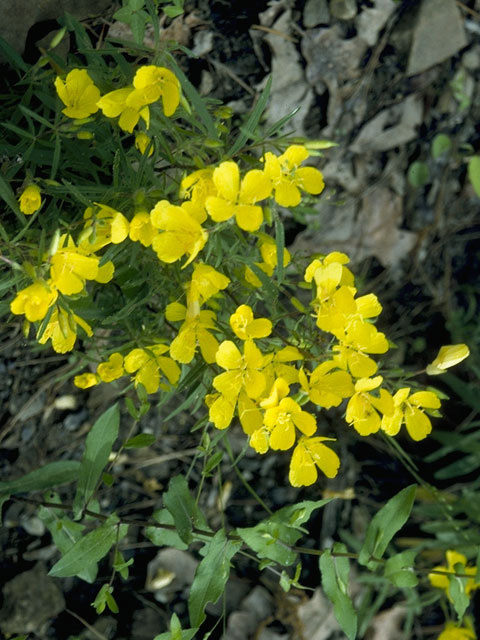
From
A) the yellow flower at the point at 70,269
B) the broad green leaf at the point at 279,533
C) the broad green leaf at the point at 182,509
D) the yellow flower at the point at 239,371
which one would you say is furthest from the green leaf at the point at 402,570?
the yellow flower at the point at 70,269

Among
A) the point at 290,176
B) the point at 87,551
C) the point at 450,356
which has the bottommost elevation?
the point at 87,551

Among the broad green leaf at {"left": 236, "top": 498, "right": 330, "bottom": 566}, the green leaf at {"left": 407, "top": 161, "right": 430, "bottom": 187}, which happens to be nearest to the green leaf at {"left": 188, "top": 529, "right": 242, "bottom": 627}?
the broad green leaf at {"left": 236, "top": 498, "right": 330, "bottom": 566}

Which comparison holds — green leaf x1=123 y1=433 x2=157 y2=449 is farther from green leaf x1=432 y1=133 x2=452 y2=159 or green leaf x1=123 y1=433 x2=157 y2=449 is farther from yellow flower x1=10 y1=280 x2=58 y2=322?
green leaf x1=432 y1=133 x2=452 y2=159

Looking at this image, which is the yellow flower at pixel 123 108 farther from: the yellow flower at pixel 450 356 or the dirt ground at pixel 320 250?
the yellow flower at pixel 450 356

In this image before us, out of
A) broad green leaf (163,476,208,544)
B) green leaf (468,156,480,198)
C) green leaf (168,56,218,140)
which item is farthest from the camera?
green leaf (468,156,480,198)

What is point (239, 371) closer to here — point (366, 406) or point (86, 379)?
point (366, 406)

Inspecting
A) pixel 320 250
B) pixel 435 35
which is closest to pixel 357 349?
pixel 320 250

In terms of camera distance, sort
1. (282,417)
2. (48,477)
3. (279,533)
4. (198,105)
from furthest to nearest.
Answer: (48,477) → (279,533) → (198,105) → (282,417)
